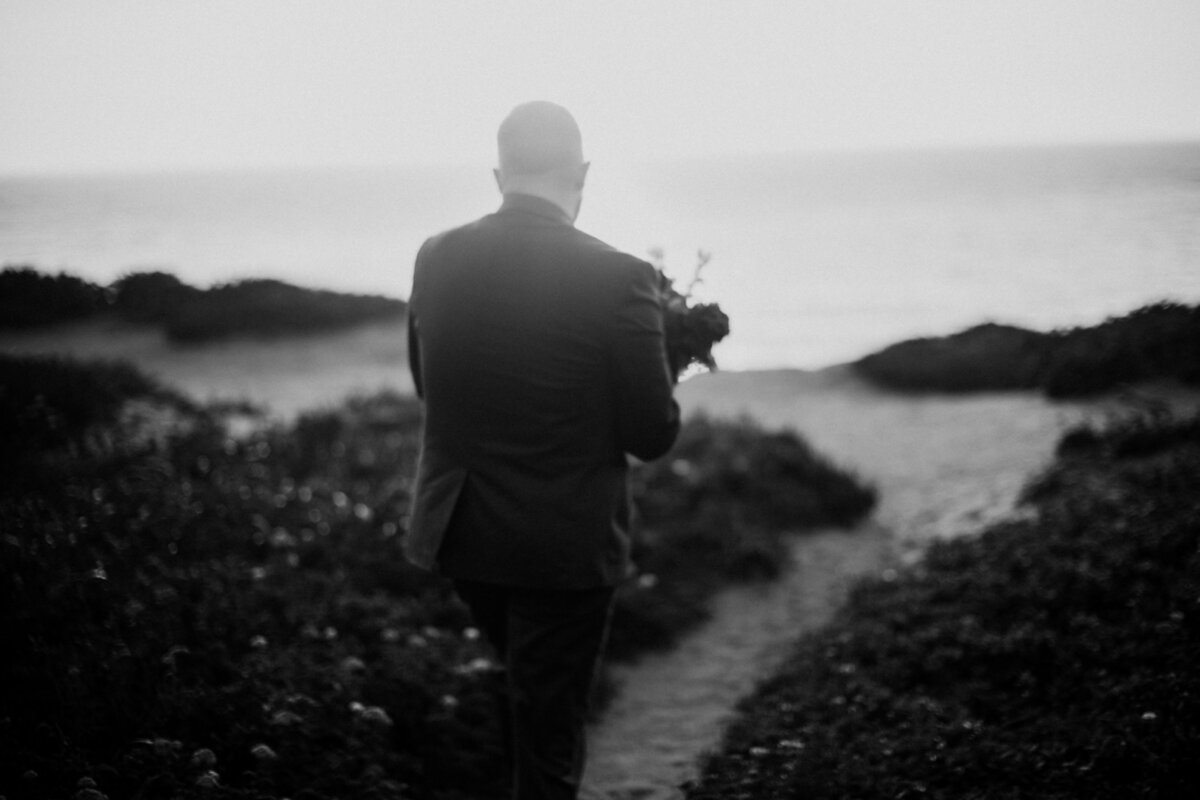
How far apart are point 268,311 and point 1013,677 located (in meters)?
14.2

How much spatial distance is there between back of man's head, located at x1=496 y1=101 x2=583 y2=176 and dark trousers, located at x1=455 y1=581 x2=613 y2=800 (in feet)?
4.35

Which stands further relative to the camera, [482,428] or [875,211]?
[875,211]

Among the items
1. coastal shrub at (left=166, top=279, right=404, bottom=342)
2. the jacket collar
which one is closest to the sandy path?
the jacket collar

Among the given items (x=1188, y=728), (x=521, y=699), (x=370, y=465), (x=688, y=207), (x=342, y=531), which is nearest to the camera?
(x=521, y=699)

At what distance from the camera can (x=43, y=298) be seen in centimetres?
1497

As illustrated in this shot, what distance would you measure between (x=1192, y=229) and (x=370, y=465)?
121 feet

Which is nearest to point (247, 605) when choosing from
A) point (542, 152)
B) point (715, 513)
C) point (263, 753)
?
point (263, 753)

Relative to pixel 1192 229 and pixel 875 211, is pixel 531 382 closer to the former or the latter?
pixel 1192 229

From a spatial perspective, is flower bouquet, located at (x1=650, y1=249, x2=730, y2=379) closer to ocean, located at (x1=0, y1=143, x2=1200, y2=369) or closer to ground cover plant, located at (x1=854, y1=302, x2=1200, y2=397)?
ocean, located at (x1=0, y1=143, x2=1200, y2=369)

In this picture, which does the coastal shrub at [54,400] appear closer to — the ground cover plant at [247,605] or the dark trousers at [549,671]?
the ground cover plant at [247,605]

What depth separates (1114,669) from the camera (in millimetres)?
3631

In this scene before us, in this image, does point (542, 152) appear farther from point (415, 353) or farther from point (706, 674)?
point (706, 674)

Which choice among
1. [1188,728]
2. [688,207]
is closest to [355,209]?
[688,207]

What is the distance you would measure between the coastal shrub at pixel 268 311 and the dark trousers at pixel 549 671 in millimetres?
13341
